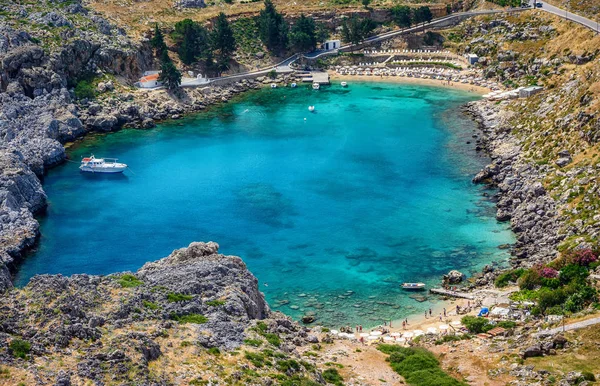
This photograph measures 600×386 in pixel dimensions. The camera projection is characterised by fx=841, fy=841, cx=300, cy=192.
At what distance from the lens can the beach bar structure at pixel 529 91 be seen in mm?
138000

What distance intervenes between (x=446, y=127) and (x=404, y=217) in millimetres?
38451

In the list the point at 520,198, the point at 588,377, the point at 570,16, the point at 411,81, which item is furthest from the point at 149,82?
the point at 588,377

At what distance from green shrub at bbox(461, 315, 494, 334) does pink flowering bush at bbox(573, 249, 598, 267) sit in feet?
37.4

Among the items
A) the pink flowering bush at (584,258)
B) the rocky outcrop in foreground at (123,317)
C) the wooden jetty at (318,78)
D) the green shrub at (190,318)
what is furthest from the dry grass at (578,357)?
the wooden jetty at (318,78)

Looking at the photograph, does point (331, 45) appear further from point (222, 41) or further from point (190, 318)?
point (190, 318)

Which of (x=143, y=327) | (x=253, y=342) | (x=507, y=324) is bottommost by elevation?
(x=507, y=324)

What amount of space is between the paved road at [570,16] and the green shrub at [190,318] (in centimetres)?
10142

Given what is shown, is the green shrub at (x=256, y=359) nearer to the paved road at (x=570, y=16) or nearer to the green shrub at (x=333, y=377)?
the green shrub at (x=333, y=377)

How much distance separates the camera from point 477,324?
75688 millimetres

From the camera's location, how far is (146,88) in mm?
158750

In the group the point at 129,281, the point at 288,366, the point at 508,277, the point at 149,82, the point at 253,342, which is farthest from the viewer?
the point at 149,82

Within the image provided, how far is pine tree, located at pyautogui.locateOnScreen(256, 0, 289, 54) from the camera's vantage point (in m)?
180

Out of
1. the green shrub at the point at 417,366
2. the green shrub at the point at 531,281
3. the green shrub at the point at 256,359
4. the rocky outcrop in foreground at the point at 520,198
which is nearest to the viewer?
the green shrub at the point at 256,359

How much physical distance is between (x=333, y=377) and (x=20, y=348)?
22803mm
